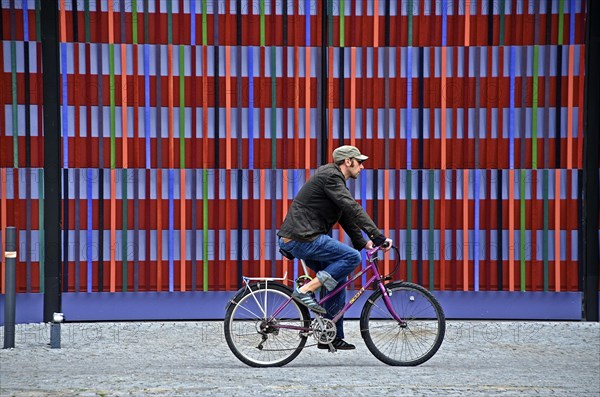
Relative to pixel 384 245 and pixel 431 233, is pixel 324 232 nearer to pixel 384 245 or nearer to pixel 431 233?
pixel 384 245

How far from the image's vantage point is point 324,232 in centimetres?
883

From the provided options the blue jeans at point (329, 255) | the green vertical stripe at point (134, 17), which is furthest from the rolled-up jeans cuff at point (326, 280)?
the green vertical stripe at point (134, 17)

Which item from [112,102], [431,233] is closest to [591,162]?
[431,233]

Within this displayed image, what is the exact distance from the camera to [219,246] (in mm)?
11195

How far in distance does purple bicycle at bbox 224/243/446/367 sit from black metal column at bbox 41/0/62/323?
3.17 m

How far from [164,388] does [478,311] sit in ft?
15.7

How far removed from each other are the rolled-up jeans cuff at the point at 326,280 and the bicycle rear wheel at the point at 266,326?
0.92 feet

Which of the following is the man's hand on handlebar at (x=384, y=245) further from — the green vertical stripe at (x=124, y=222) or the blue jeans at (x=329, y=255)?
the green vertical stripe at (x=124, y=222)

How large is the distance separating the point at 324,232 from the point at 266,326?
948 millimetres

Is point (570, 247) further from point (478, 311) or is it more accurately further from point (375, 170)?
point (375, 170)

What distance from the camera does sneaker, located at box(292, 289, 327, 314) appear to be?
8.61 metres

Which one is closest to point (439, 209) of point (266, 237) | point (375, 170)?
point (375, 170)

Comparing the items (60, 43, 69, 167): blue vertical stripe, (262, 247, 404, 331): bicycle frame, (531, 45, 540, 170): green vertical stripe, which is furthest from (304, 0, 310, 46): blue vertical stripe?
(262, 247, 404, 331): bicycle frame

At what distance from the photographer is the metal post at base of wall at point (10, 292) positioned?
938 centimetres
